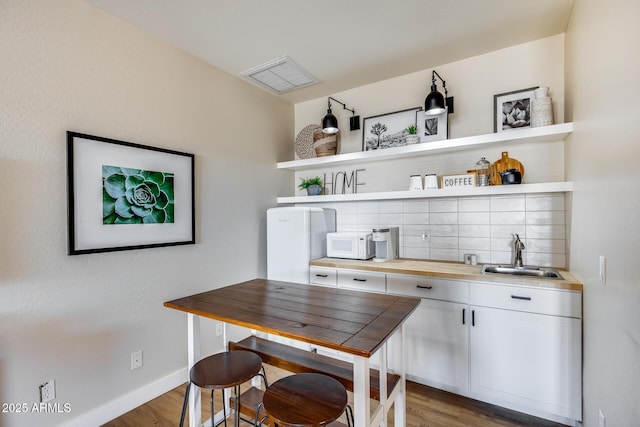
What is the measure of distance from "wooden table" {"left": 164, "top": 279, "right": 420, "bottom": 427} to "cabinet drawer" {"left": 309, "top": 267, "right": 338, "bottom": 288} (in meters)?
0.81

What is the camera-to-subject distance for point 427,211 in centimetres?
285

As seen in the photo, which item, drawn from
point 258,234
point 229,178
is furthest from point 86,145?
point 258,234

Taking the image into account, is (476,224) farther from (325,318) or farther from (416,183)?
(325,318)

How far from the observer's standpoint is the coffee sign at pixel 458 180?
2.51 m

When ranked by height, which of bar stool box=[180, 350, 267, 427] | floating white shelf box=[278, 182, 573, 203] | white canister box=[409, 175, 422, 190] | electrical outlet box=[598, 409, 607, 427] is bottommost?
electrical outlet box=[598, 409, 607, 427]

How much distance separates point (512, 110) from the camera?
96.2 inches

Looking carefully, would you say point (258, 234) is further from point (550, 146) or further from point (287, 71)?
point (550, 146)

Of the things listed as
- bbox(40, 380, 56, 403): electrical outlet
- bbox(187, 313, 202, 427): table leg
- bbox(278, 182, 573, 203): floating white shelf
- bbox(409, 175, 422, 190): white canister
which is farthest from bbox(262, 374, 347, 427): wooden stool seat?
bbox(409, 175, 422, 190): white canister

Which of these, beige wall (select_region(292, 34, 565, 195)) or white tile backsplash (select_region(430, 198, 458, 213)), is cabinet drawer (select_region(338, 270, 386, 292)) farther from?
beige wall (select_region(292, 34, 565, 195))

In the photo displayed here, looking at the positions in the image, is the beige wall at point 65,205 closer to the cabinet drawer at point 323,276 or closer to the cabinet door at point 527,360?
the cabinet drawer at point 323,276

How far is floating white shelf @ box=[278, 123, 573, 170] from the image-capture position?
7.06 feet

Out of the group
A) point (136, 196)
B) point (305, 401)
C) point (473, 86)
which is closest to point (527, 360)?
point (305, 401)

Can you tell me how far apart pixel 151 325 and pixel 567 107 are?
3405 mm

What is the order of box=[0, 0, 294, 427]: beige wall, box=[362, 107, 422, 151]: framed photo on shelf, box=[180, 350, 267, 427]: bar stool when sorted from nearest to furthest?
box=[180, 350, 267, 427]: bar stool < box=[0, 0, 294, 427]: beige wall < box=[362, 107, 422, 151]: framed photo on shelf
